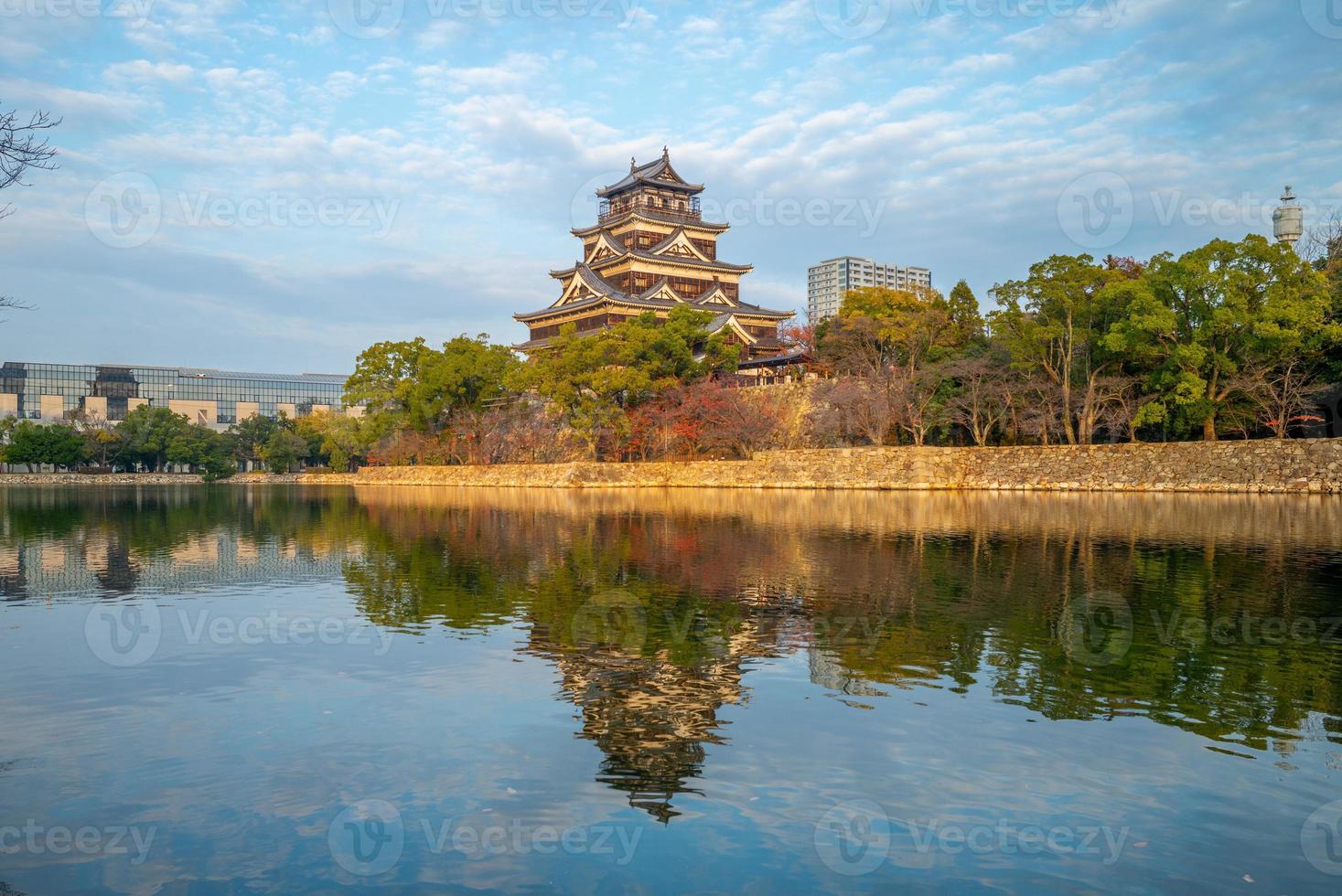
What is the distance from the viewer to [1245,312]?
1366 inches

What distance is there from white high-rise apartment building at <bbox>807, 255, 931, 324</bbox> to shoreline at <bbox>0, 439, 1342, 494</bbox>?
130 m

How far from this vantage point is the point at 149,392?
11594 centimetres

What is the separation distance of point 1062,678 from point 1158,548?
1067 cm

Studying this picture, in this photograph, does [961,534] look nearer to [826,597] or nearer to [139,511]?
[826,597]

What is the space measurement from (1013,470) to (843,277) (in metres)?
145

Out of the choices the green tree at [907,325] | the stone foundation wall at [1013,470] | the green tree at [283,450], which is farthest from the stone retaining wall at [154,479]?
the green tree at [907,325]

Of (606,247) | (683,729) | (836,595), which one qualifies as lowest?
(683,729)

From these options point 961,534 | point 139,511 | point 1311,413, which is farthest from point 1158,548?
point 139,511

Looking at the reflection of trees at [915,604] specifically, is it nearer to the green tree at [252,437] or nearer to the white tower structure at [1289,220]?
the white tower structure at [1289,220]

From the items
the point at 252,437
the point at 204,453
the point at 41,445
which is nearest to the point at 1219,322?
the point at 204,453

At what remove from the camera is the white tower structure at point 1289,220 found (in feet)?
163

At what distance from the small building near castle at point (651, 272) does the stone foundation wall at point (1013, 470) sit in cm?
1602

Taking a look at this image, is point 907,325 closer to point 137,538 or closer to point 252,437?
point 137,538

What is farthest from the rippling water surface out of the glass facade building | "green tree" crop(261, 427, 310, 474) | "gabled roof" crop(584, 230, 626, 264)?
the glass facade building
